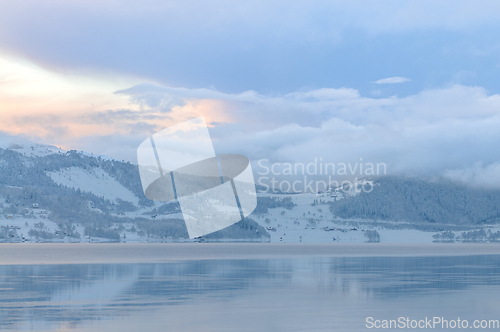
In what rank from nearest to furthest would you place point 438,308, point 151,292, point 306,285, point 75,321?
1. point 75,321
2. point 438,308
3. point 151,292
4. point 306,285

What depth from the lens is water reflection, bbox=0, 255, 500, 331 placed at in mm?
49219

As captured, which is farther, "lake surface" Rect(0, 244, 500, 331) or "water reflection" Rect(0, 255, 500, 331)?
"water reflection" Rect(0, 255, 500, 331)

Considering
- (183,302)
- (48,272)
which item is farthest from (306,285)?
(48,272)

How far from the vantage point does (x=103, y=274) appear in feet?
312

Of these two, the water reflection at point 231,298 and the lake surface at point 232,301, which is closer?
the lake surface at point 232,301

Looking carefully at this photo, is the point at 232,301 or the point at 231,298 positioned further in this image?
the point at 231,298

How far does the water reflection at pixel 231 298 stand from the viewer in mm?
49219

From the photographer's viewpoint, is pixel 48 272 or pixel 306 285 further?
pixel 48 272

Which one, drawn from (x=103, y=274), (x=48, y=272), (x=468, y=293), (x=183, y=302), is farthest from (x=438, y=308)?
(x=48, y=272)

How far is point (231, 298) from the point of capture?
2534 inches

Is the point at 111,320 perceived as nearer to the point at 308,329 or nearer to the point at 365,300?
the point at 308,329

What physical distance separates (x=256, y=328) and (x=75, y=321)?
14.8 metres

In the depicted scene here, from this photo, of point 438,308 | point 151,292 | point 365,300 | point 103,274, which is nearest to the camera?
point 438,308

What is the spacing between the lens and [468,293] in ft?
230
